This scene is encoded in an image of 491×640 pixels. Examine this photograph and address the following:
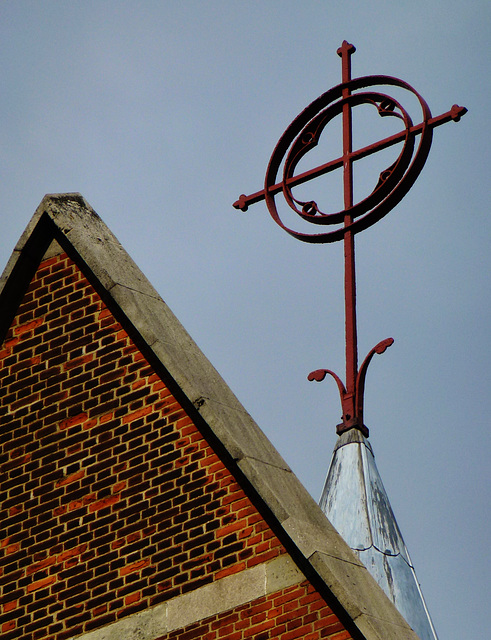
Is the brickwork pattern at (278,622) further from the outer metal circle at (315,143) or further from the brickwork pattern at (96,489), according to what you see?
the outer metal circle at (315,143)

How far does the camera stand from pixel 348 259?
14.6 meters

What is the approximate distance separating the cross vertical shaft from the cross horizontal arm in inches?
6.6

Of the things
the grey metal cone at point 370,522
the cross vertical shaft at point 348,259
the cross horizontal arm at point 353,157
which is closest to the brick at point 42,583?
the grey metal cone at point 370,522

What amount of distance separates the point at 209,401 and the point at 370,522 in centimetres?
406

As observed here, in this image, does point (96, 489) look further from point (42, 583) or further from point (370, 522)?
point (370, 522)

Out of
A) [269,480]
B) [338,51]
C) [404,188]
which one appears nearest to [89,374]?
[269,480]

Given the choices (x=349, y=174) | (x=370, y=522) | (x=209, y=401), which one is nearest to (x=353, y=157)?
(x=349, y=174)

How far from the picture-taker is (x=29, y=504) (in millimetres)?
9195

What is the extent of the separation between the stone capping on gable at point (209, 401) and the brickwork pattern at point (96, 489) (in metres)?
0.12

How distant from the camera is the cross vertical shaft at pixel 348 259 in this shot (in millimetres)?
13633

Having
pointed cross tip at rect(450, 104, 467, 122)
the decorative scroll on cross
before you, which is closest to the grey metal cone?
the decorative scroll on cross

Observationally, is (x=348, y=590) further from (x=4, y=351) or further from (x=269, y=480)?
(x=4, y=351)

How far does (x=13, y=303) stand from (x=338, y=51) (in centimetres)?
792

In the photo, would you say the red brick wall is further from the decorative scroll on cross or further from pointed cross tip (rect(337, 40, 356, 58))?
pointed cross tip (rect(337, 40, 356, 58))
